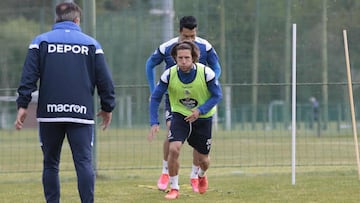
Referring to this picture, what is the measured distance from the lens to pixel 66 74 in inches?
286

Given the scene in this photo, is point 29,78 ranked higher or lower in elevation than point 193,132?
higher

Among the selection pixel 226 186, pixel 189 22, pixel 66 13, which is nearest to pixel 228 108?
pixel 226 186

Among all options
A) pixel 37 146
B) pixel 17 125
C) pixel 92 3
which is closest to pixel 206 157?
pixel 17 125

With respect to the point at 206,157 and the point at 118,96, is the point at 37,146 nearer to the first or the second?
the point at 118,96

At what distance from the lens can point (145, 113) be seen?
1453 cm

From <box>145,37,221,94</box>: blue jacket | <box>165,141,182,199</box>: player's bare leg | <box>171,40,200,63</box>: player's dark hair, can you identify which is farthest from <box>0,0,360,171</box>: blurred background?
<box>165,141,182,199</box>: player's bare leg

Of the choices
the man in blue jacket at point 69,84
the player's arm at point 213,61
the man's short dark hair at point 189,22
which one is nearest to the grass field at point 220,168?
the player's arm at point 213,61

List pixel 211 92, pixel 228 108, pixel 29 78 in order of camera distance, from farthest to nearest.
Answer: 1. pixel 228 108
2. pixel 211 92
3. pixel 29 78

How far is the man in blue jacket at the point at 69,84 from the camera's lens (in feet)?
23.8

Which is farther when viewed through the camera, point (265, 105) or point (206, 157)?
point (265, 105)

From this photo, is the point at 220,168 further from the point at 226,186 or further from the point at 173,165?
the point at 173,165

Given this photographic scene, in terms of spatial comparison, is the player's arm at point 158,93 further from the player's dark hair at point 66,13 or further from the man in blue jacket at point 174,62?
the player's dark hair at point 66,13

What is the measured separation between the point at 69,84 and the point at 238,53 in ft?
22.8

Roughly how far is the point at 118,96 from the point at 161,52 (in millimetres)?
4612
